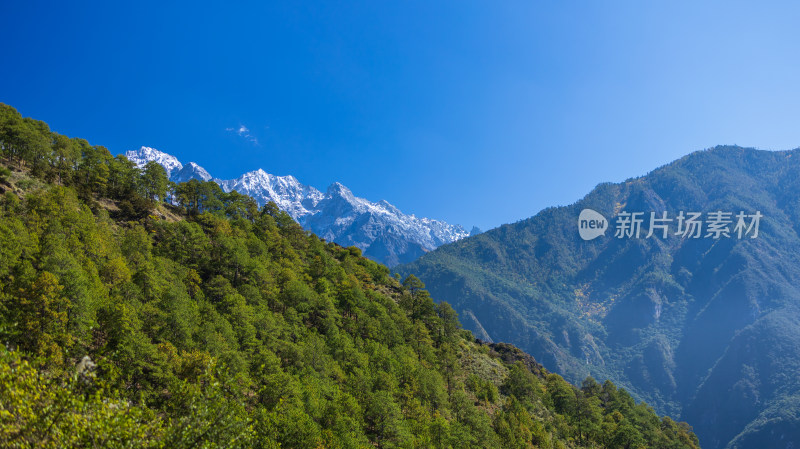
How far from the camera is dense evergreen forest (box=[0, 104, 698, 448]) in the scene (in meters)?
23.6

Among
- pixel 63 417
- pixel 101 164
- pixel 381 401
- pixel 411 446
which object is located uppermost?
pixel 101 164

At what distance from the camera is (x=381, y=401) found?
62.5 meters

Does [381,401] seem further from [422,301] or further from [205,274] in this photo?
[422,301]

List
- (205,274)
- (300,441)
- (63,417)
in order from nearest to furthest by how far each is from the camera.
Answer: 1. (63,417)
2. (300,441)
3. (205,274)

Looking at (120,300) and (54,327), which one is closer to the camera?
(54,327)

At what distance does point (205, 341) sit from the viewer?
55.4m

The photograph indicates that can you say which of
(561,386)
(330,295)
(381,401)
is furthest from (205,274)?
(561,386)

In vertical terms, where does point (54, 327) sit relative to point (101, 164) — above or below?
below

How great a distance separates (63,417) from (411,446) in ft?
152

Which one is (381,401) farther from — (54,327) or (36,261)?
(36,261)

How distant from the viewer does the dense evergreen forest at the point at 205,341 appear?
2358 cm

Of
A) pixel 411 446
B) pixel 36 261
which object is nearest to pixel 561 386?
pixel 411 446

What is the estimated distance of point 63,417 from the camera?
18672 mm

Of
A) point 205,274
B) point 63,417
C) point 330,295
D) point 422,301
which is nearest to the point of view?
point 63,417
